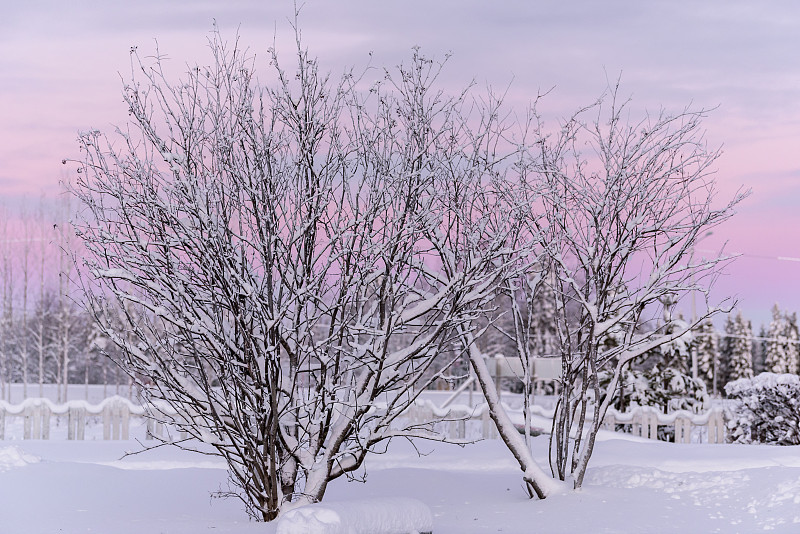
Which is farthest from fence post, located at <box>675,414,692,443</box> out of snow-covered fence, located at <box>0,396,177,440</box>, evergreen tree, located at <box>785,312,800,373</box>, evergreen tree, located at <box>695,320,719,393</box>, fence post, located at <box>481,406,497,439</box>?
evergreen tree, located at <box>695,320,719,393</box>

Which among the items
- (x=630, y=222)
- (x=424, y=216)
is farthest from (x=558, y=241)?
(x=424, y=216)

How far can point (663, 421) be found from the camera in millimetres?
16969

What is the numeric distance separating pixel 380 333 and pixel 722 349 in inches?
2907

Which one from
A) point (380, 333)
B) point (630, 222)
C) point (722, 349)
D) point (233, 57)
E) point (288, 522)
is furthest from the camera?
point (722, 349)

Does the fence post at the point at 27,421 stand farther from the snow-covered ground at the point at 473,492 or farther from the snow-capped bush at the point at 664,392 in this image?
the snow-capped bush at the point at 664,392

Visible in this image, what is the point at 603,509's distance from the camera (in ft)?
30.5

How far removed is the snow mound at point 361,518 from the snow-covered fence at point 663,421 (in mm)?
9899

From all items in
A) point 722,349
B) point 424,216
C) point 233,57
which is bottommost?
point 722,349

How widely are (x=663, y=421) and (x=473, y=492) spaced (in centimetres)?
753

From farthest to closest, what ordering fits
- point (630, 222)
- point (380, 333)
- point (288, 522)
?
1. point (630, 222)
2. point (380, 333)
3. point (288, 522)

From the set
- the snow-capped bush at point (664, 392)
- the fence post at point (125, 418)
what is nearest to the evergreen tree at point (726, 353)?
the snow-capped bush at point (664, 392)

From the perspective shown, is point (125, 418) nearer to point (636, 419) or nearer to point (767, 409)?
point (636, 419)

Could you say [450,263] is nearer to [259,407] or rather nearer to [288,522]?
[259,407]

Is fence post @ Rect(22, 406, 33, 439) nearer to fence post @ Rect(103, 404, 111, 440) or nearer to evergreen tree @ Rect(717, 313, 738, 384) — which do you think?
fence post @ Rect(103, 404, 111, 440)
